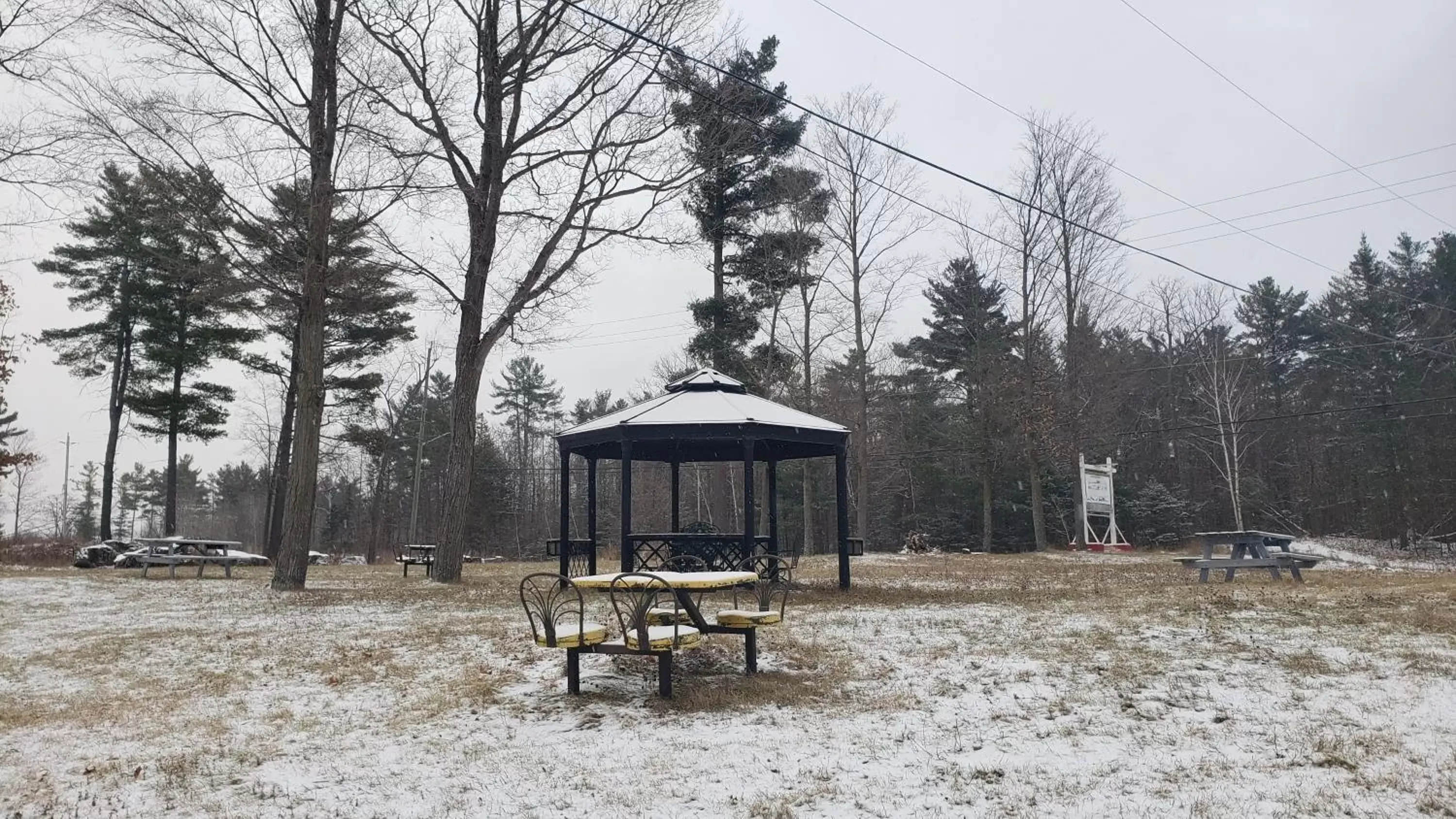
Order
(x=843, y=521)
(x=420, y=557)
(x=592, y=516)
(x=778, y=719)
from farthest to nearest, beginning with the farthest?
(x=420, y=557)
(x=592, y=516)
(x=843, y=521)
(x=778, y=719)

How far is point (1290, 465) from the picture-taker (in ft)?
104

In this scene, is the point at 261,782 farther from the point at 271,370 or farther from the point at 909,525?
the point at 909,525

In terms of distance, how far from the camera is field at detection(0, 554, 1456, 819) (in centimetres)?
365

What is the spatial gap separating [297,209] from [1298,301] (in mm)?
36206

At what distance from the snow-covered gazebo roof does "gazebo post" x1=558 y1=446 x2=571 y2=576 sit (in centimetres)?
21

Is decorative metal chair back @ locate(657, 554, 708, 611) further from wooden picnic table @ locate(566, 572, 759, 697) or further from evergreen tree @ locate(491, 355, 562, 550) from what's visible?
evergreen tree @ locate(491, 355, 562, 550)

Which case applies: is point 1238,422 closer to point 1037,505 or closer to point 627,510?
point 1037,505

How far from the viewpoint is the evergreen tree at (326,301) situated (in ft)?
41.9

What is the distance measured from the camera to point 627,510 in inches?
404

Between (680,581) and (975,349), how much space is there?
2723 centimetres

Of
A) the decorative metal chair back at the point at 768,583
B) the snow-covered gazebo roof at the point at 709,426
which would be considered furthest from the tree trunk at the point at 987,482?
the snow-covered gazebo roof at the point at 709,426

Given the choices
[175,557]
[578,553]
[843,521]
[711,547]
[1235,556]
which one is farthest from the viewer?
[175,557]

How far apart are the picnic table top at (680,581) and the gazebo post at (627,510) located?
4.35 metres

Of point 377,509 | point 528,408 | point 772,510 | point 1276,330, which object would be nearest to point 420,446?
point 377,509
